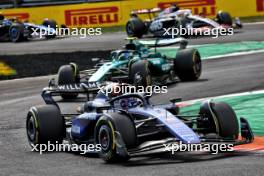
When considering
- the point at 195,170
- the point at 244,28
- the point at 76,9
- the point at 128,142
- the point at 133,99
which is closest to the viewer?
the point at 195,170

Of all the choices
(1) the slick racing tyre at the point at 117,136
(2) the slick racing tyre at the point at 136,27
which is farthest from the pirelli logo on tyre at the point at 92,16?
(1) the slick racing tyre at the point at 117,136

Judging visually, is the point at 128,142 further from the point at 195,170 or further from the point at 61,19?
the point at 61,19

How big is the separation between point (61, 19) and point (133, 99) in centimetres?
2678

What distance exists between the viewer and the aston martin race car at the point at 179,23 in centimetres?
2844

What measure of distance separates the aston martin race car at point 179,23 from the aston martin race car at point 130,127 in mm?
17402

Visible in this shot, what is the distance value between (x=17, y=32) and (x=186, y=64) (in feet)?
51.5

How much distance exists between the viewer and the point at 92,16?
3644 centimetres

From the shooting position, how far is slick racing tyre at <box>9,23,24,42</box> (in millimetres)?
32438

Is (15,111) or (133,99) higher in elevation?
(133,99)

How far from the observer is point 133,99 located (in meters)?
10.6

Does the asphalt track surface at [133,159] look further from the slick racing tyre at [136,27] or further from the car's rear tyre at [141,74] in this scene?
the slick racing tyre at [136,27]

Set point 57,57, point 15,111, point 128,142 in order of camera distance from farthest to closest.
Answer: point 57,57, point 15,111, point 128,142

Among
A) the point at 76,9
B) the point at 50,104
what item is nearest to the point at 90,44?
the point at 76,9

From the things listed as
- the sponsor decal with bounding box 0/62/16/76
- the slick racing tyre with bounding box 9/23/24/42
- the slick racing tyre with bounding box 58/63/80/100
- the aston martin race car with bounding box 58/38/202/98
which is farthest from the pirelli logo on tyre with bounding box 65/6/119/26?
the slick racing tyre with bounding box 58/63/80/100
